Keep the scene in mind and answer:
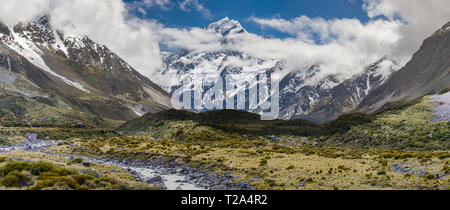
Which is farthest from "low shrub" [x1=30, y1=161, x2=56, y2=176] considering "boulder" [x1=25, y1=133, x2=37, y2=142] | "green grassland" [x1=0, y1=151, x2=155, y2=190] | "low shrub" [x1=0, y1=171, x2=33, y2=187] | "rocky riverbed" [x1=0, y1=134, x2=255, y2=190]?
"boulder" [x1=25, y1=133, x2=37, y2=142]

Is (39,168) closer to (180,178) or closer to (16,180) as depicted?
(16,180)

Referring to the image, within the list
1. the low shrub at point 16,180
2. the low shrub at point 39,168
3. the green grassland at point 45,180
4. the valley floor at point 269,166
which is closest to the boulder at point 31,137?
the valley floor at point 269,166

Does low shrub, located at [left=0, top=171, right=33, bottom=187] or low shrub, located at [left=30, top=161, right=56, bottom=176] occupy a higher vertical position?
low shrub, located at [left=30, top=161, right=56, bottom=176]

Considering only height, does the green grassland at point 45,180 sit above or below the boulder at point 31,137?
below

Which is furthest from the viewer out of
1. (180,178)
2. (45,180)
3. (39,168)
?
(180,178)

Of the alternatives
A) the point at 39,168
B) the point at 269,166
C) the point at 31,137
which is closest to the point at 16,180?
the point at 39,168

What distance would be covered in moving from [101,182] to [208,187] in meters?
14.7

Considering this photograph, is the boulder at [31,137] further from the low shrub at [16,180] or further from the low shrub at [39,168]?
the low shrub at [16,180]

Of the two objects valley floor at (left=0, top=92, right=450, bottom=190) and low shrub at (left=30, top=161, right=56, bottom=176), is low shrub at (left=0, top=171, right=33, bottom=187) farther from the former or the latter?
low shrub at (left=30, top=161, right=56, bottom=176)

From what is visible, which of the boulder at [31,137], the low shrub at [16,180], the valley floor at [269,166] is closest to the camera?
the low shrub at [16,180]

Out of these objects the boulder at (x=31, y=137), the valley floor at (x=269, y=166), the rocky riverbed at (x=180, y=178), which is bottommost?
the rocky riverbed at (x=180, y=178)

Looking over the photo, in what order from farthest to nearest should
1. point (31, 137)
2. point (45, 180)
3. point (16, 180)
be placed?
1. point (31, 137)
2. point (45, 180)
3. point (16, 180)
